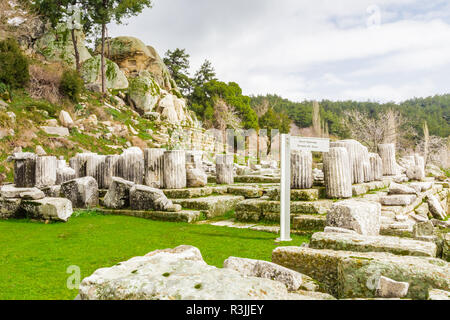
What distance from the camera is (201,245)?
4973 mm

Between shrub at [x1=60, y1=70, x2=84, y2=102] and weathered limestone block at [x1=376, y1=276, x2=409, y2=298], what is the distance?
20.3 m

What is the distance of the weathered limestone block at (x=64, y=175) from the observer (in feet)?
32.9

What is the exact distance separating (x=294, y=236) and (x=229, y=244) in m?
1.36

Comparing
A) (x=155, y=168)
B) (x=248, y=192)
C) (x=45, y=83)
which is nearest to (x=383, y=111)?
(x=45, y=83)

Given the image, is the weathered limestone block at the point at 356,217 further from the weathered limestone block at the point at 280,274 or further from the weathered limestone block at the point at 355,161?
the weathered limestone block at the point at 355,161

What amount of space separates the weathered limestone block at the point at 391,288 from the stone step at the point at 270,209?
13.3ft

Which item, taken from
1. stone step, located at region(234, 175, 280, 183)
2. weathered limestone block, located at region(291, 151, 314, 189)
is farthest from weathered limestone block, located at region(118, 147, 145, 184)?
weathered limestone block, located at region(291, 151, 314, 189)

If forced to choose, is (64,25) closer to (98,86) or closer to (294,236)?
(98,86)

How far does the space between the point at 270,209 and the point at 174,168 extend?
3.07 meters

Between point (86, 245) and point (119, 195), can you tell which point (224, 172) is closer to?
point (119, 195)

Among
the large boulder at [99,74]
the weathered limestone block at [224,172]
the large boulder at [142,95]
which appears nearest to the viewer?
the weathered limestone block at [224,172]

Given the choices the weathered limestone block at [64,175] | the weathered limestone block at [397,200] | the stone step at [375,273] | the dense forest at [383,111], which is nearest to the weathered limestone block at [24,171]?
the weathered limestone block at [64,175]

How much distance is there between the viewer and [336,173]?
6789mm

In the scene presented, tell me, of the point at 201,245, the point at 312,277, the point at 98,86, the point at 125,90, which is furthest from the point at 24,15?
the point at 312,277
